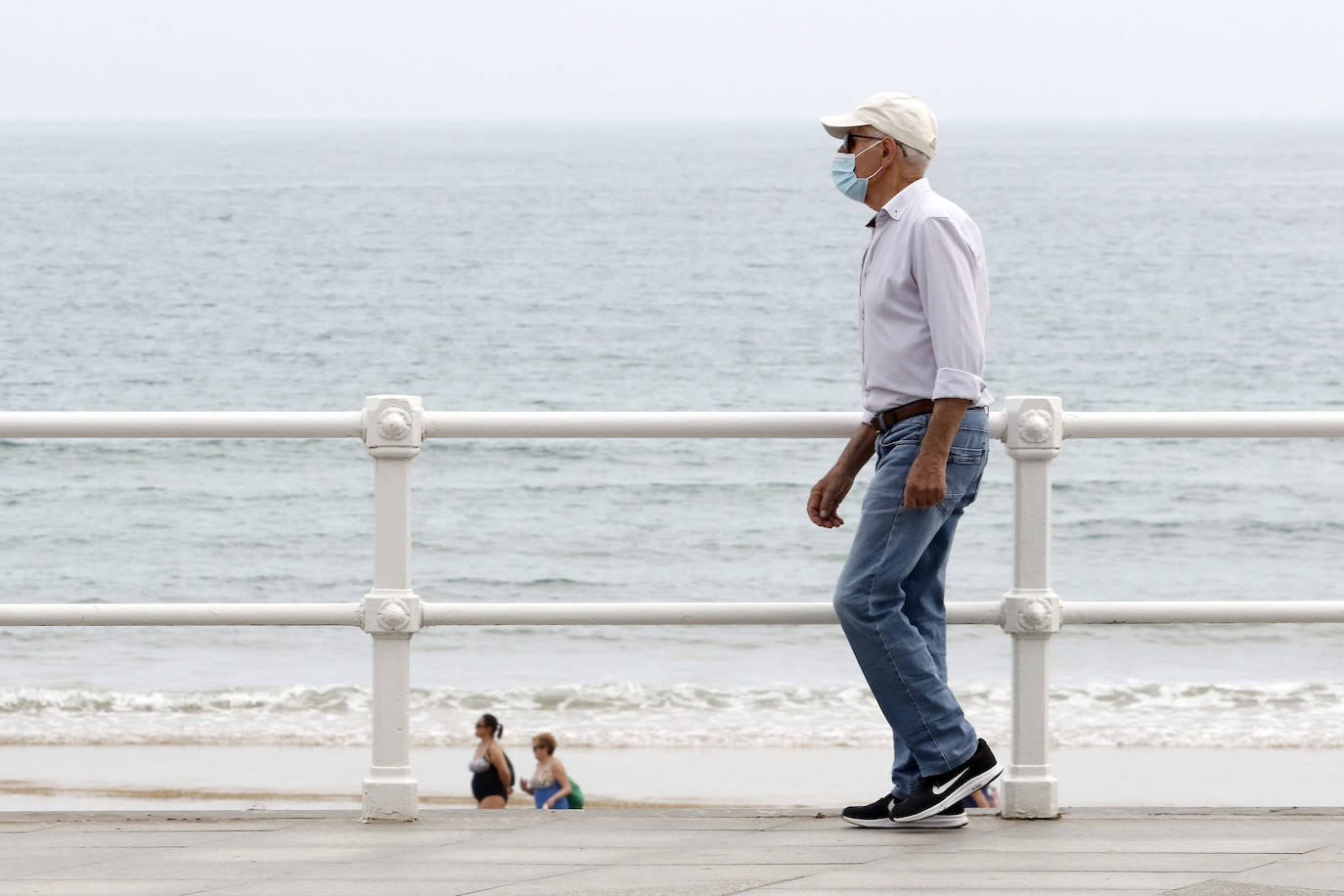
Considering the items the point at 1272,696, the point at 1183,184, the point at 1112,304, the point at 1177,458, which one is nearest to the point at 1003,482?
the point at 1177,458

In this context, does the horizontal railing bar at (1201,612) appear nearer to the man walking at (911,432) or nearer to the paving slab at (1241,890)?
the man walking at (911,432)

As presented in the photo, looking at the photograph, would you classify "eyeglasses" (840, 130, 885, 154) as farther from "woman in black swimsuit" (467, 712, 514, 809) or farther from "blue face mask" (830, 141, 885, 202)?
"woman in black swimsuit" (467, 712, 514, 809)

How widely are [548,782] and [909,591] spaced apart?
7.12m

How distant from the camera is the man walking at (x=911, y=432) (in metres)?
3.70

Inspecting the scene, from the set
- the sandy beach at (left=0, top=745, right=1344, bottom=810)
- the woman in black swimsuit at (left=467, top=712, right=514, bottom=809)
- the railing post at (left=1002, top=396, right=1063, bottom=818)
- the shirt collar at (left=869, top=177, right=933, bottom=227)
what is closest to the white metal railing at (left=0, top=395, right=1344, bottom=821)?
the railing post at (left=1002, top=396, right=1063, bottom=818)

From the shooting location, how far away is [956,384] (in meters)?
3.66

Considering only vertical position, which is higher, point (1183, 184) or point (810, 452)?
point (1183, 184)

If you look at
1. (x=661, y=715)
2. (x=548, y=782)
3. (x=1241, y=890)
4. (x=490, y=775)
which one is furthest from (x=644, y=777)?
(x=1241, y=890)

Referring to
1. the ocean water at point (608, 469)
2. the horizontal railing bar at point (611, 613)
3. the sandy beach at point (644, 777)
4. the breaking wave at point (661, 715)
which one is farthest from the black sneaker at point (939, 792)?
the ocean water at point (608, 469)

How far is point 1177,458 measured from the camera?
2938 centimetres

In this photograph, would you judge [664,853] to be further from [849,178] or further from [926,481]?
[849,178]

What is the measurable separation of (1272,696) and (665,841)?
38.6ft

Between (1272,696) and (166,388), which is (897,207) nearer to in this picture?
(1272,696)

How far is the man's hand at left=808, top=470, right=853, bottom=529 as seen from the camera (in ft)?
12.9
